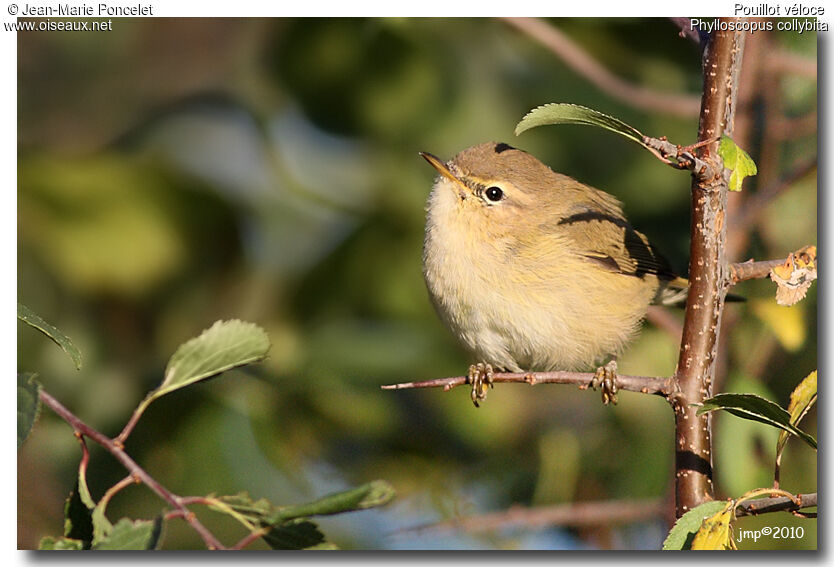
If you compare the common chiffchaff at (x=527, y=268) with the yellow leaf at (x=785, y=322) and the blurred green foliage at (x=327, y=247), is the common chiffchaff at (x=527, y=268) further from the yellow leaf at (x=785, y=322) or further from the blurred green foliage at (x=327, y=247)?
the blurred green foliage at (x=327, y=247)

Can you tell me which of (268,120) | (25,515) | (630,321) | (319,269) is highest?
(268,120)

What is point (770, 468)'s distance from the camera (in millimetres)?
1895

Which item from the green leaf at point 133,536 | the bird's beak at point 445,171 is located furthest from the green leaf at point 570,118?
the green leaf at point 133,536

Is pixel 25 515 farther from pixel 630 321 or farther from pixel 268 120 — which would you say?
pixel 630 321

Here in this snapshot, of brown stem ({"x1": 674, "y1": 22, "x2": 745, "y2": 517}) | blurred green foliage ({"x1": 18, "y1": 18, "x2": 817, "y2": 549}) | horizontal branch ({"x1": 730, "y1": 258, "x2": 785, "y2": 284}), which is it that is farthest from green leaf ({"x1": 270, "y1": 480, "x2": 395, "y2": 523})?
blurred green foliage ({"x1": 18, "y1": 18, "x2": 817, "y2": 549})

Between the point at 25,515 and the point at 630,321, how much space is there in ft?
4.44

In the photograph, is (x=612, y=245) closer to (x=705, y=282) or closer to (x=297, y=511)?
(x=705, y=282)

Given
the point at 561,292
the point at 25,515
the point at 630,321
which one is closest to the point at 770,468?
the point at 630,321

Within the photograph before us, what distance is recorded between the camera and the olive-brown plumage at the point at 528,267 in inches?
65.7

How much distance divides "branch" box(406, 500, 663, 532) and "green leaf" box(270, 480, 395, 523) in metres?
0.73

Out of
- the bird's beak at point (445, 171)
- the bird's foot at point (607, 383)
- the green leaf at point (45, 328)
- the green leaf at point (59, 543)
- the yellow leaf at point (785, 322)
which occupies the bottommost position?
the green leaf at point (59, 543)

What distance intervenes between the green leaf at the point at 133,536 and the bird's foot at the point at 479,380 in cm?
73

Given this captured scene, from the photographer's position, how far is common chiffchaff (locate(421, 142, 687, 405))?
1668mm

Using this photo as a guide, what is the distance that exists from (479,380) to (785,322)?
0.66 m
